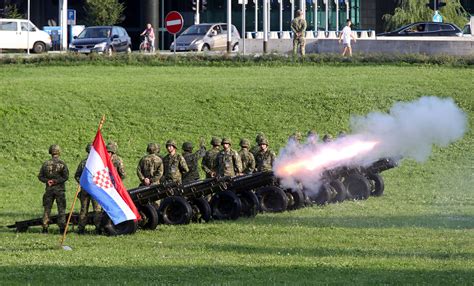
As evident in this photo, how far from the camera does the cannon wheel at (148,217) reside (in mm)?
25297

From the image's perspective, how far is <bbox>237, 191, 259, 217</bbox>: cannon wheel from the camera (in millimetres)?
27297

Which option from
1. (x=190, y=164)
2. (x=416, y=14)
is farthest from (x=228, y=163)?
(x=416, y=14)

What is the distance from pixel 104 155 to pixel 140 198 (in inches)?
104

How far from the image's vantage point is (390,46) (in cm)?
5306

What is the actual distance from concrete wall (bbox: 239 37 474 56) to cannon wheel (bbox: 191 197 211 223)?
25.4m

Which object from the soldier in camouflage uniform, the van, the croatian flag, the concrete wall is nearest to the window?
the van

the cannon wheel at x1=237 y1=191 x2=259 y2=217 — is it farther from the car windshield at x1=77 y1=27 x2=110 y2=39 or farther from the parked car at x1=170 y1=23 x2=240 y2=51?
the car windshield at x1=77 y1=27 x2=110 y2=39

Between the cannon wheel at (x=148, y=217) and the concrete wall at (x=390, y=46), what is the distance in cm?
2706

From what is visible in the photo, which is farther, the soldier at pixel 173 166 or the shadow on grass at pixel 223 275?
the soldier at pixel 173 166

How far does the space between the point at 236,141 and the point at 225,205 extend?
11.6 m

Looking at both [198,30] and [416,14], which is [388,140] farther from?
[416,14]

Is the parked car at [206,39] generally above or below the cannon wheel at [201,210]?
above

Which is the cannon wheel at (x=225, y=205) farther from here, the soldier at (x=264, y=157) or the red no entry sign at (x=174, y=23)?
the red no entry sign at (x=174, y=23)

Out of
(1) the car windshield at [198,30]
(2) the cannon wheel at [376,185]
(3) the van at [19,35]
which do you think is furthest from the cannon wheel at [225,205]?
(1) the car windshield at [198,30]
